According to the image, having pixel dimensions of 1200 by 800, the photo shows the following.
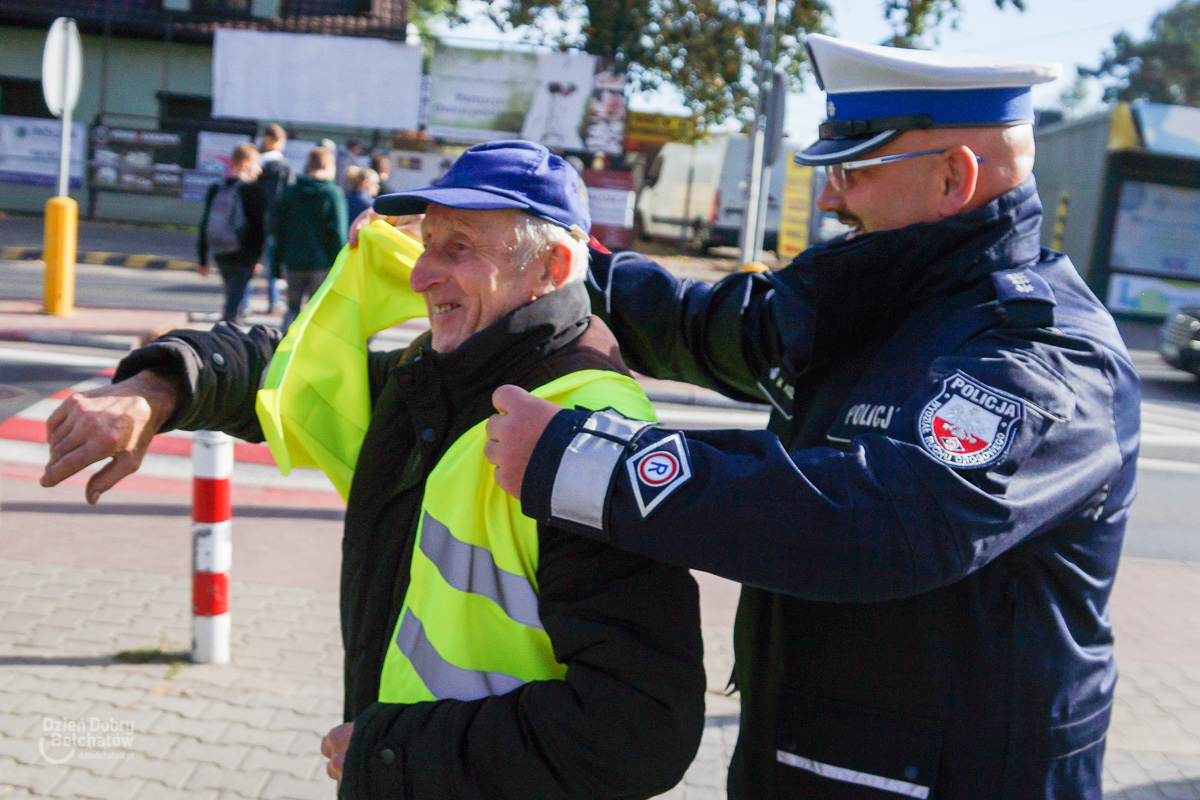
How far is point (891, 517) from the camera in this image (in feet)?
4.55

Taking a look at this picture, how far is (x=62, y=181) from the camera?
37.3 ft

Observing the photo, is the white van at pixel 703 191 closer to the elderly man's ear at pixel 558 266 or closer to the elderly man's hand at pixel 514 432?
the elderly man's ear at pixel 558 266

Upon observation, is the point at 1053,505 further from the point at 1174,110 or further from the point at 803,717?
the point at 1174,110

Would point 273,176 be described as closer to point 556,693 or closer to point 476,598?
point 476,598

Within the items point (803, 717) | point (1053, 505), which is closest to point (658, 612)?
point (803, 717)

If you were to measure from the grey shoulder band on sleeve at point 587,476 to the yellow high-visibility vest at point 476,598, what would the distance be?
0.78 ft

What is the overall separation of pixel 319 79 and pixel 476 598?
73.8ft

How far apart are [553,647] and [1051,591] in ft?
2.49

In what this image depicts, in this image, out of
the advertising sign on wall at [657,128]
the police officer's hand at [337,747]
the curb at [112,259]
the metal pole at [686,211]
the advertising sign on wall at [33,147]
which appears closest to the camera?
the police officer's hand at [337,747]

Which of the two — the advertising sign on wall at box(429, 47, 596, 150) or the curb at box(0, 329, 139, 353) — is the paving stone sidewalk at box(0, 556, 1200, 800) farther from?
the advertising sign on wall at box(429, 47, 596, 150)

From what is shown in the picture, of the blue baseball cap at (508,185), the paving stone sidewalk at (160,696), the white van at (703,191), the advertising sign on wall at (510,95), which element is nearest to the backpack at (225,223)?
the paving stone sidewalk at (160,696)

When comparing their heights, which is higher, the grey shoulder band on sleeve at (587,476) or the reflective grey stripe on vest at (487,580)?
the grey shoulder band on sleeve at (587,476)

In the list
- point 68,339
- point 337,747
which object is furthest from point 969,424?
point 68,339

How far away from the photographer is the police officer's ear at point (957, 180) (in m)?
1.79
